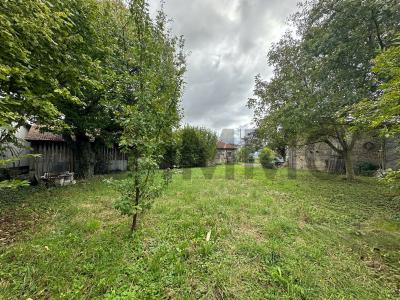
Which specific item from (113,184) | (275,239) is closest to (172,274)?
(113,184)

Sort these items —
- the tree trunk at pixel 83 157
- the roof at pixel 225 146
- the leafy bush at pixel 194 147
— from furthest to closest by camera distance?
the roof at pixel 225 146, the leafy bush at pixel 194 147, the tree trunk at pixel 83 157

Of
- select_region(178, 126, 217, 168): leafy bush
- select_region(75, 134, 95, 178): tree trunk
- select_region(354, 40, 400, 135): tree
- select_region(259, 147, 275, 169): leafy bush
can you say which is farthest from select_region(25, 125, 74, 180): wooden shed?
select_region(259, 147, 275, 169): leafy bush

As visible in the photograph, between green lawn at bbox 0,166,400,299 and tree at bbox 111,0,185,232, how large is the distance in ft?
2.32

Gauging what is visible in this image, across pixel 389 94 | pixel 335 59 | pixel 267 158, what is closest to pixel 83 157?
pixel 389 94

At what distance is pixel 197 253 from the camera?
2.80 meters

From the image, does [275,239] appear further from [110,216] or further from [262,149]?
[262,149]

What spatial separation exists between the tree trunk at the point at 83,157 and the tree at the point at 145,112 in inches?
244

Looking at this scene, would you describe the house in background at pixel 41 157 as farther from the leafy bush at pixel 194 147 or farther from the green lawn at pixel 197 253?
the leafy bush at pixel 194 147

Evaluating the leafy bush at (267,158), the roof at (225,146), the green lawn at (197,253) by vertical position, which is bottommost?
the green lawn at (197,253)

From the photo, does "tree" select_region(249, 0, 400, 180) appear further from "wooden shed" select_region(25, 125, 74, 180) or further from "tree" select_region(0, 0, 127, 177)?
"wooden shed" select_region(25, 125, 74, 180)

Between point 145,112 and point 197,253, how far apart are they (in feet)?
7.67

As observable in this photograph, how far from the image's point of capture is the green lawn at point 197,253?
7.18ft

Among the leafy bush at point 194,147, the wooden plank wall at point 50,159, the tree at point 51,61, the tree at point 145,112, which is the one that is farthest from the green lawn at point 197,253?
the leafy bush at point 194,147

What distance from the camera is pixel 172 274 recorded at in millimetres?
2396
